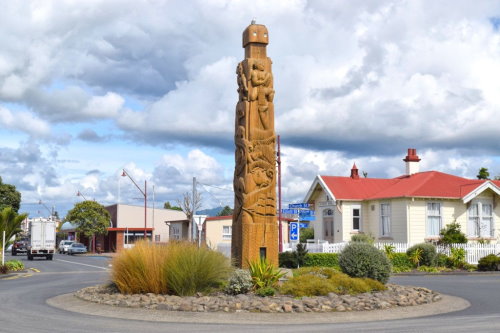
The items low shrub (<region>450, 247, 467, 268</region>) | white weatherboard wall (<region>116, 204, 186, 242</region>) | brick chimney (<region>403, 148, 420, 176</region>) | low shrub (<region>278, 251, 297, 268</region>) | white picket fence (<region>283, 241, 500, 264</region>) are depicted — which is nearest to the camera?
low shrub (<region>278, 251, 297, 268</region>)

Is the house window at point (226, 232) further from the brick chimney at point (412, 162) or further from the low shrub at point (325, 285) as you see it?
the low shrub at point (325, 285)

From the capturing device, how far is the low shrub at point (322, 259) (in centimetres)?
3030

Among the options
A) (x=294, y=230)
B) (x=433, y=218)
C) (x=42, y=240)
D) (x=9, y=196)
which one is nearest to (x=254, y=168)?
(x=294, y=230)

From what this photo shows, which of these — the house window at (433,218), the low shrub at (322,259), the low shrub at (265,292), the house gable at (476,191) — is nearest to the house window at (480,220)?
the house gable at (476,191)

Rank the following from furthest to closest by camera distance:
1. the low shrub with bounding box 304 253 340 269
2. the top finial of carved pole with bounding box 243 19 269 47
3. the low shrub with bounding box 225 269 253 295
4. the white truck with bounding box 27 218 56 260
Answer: the white truck with bounding box 27 218 56 260 < the low shrub with bounding box 304 253 340 269 < the top finial of carved pole with bounding box 243 19 269 47 < the low shrub with bounding box 225 269 253 295

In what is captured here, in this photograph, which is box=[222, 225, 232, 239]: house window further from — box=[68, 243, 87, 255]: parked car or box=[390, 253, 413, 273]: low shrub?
box=[390, 253, 413, 273]: low shrub

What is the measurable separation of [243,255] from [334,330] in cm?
675

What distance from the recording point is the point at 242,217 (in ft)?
60.3

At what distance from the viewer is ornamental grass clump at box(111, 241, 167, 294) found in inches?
592

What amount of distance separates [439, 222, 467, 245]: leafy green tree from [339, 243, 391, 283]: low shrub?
1653 centimetres

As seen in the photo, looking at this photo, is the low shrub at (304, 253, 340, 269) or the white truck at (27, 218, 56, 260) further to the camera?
the white truck at (27, 218, 56, 260)

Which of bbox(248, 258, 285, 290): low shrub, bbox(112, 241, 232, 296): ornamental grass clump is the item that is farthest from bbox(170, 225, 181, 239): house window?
bbox(248, 258, 285, 290): low shrub

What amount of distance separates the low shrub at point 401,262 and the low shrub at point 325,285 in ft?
45.7

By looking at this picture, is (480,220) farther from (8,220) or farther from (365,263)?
(8,220)
